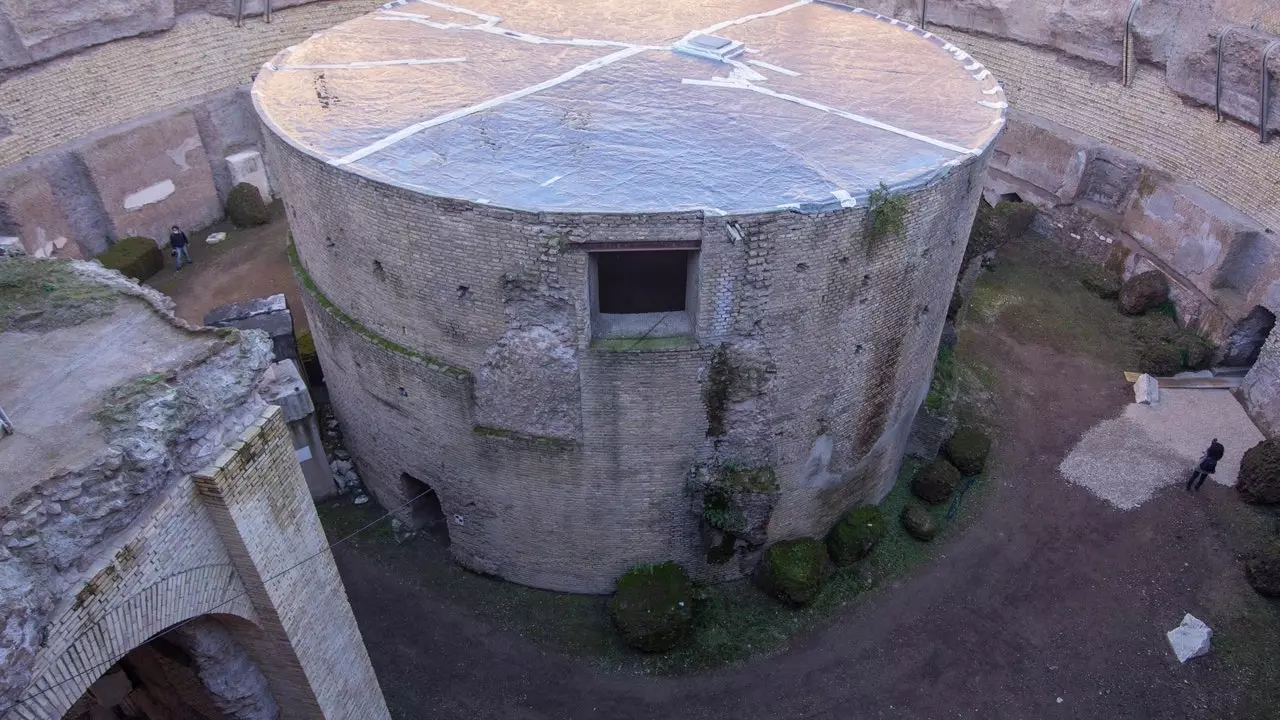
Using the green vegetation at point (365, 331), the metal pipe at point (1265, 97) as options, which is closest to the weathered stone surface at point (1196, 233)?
the metal pipe at point (1265, 97)

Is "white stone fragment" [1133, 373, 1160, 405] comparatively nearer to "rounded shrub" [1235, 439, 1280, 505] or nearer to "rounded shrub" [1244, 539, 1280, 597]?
"rounded shrub" [1235, 439, 1280, 505]

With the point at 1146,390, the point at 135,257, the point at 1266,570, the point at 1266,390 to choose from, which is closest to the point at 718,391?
the point at 1266,570

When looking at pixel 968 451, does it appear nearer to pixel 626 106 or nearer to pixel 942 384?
pixel 942 384

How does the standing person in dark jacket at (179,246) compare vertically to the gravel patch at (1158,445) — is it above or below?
above

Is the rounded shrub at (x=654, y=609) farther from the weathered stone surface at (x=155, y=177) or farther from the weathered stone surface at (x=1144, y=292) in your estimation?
the weathered stone surface at (x=155, y=177)

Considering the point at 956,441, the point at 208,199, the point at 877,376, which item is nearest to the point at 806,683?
the point at 877,376

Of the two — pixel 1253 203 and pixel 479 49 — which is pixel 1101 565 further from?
pixel 479 49
